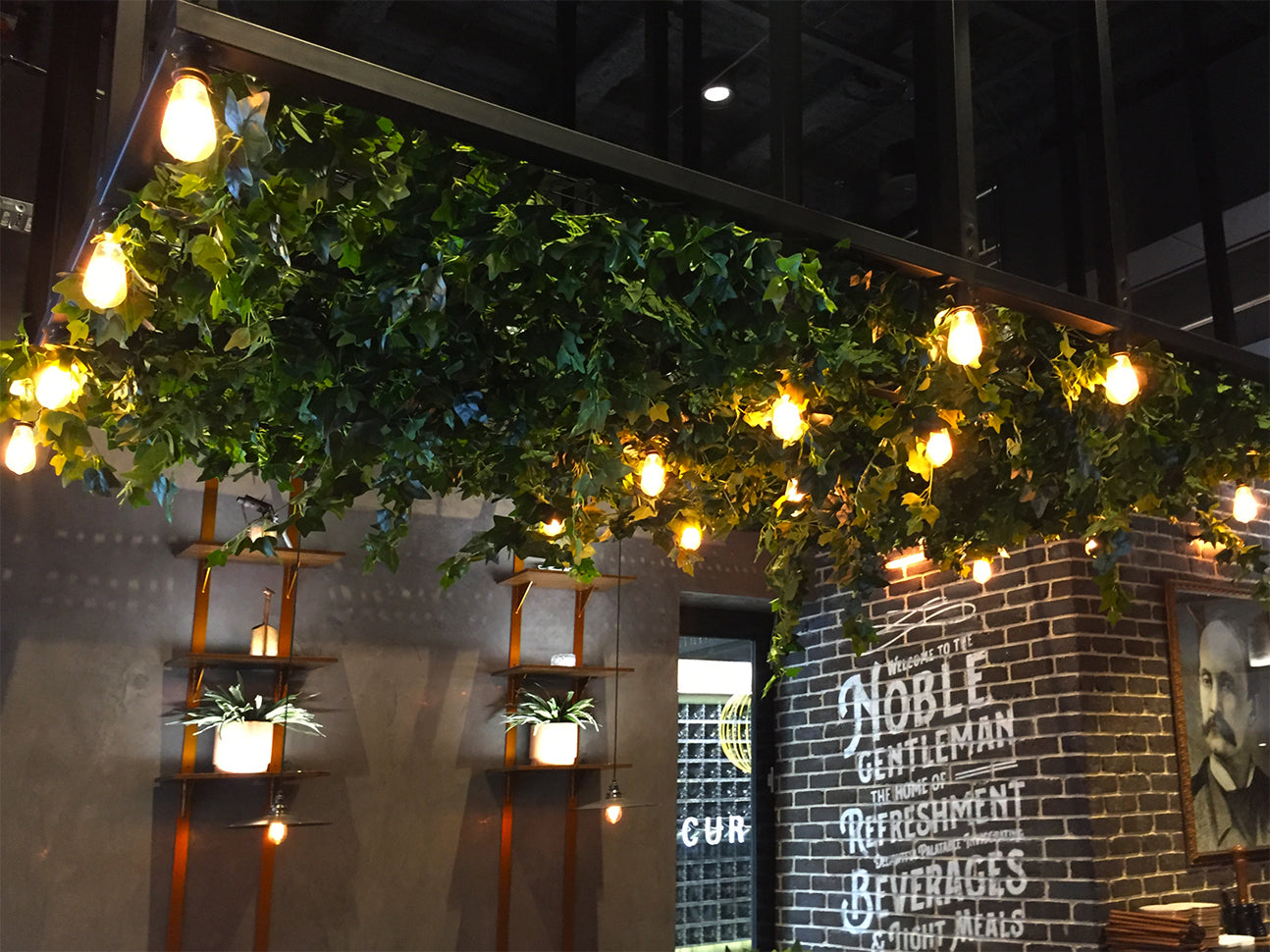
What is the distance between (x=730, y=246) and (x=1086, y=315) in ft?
3.24

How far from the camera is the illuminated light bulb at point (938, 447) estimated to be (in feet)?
9.52

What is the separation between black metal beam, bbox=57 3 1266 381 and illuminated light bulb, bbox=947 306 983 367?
10 cm

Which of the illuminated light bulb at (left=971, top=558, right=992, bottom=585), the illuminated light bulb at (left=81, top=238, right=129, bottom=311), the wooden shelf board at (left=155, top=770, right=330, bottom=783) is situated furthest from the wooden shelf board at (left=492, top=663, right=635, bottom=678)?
the illuminated light bulb at (left=81, top=238, right=129, bottom=311)

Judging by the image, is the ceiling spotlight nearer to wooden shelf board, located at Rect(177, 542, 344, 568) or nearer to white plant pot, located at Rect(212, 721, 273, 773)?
wooden shelf board, located at Rect(177, 542, 344, 568)

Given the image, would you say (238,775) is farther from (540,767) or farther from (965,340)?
(965,340)

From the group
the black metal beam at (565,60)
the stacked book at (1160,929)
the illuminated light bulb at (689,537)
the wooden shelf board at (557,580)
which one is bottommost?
the stacked book at (1160,929)

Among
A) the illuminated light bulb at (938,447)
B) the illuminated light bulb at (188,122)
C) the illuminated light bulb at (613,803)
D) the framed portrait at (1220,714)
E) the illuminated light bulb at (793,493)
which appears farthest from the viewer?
the framed portrait at (1220,714)

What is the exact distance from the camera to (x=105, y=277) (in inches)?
80.3

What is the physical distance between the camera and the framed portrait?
5156 millimetres

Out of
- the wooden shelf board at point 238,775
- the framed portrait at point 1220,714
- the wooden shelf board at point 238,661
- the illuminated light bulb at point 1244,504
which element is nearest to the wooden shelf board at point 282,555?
the wooden shelf board at point 238,661

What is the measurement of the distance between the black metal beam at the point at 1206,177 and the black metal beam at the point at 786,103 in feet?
5.92

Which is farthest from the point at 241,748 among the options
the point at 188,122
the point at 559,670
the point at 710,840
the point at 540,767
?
the point at 188,122

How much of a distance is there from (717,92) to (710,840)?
4012 mm

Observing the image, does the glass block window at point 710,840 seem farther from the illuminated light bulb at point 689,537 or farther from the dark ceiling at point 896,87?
the dark ceiling at point 896,87
